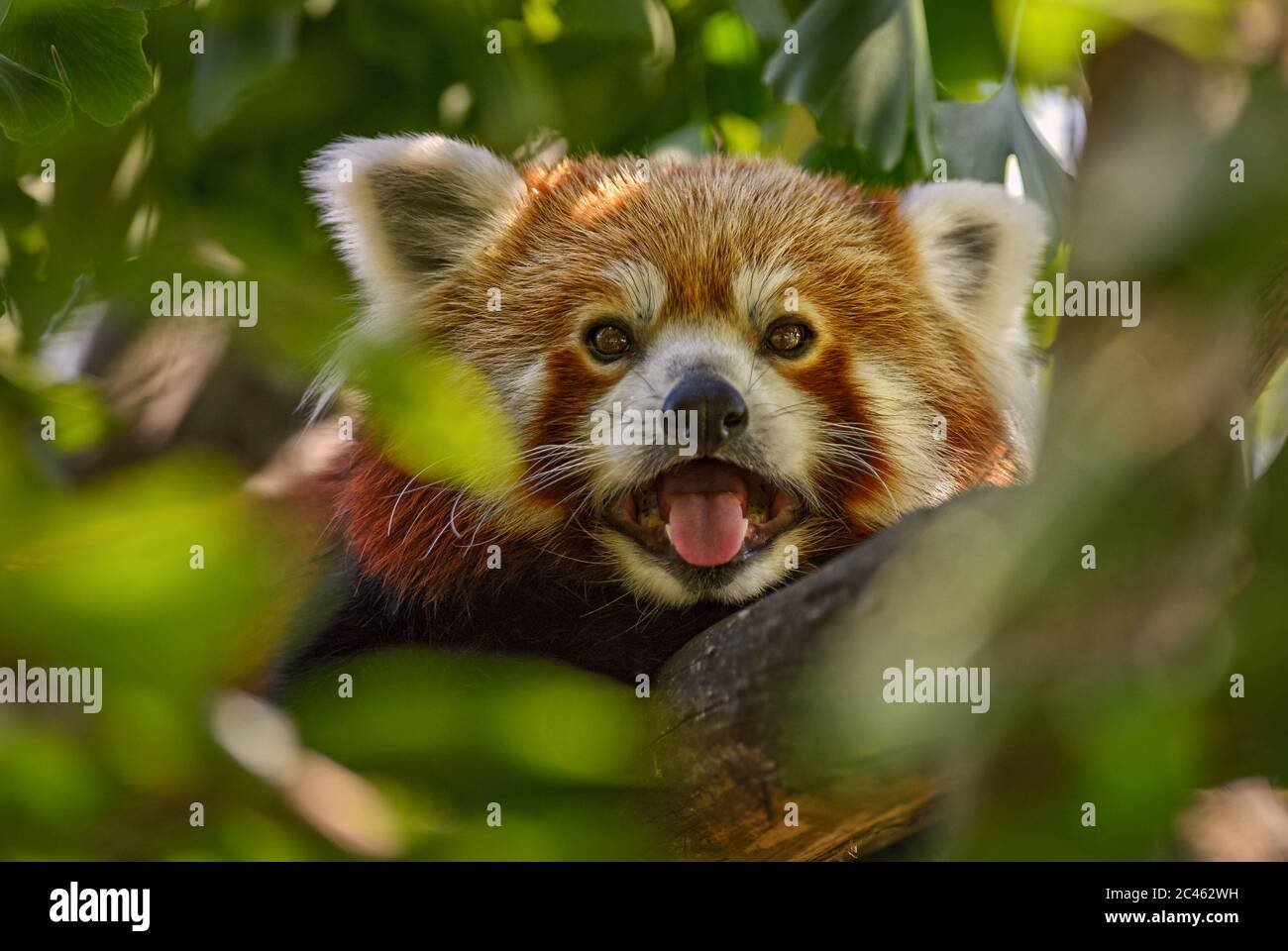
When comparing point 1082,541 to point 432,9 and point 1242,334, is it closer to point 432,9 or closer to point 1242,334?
point 1242,334

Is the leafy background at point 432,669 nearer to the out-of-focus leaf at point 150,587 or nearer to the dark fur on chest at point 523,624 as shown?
the out-of-focus leaf at point 150,587

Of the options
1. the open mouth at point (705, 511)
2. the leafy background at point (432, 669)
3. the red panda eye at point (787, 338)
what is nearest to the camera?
the leafy background at point (432, 669)

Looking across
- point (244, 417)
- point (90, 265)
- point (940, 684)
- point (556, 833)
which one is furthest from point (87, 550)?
point (244, 417)

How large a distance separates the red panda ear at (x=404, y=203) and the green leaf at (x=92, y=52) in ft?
6.10

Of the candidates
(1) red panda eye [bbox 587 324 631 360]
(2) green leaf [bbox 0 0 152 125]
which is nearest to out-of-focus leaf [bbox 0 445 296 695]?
(2) green leaf [bbox 0 0 152 125]

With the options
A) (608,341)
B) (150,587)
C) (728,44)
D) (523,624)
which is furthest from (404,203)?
(150,587)

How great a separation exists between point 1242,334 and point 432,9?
299cm

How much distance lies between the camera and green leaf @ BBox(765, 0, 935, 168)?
2971mm

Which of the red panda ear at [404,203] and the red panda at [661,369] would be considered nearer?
the red panda at [661,369]

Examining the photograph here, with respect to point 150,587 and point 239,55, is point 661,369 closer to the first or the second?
point 239,55

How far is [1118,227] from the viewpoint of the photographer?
0.78 metres

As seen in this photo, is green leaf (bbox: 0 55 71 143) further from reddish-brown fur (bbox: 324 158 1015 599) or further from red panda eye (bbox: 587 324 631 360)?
red panda eye (bbox: 587 324 631 360)

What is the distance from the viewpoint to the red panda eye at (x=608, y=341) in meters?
3.06

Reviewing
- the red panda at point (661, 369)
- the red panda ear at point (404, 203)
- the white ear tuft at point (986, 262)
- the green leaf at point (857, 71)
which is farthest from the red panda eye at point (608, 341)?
the white ear tuft at point (986, 262)
